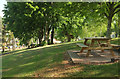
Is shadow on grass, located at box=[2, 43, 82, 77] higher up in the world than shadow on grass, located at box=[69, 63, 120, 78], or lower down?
lower down

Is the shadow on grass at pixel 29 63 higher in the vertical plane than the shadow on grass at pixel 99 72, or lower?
lower

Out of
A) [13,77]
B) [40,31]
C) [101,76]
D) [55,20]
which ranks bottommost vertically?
[13,77]

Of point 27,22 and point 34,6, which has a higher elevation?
point 34,6

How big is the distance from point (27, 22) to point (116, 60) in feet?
57.7

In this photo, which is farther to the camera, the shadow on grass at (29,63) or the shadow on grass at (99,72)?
the shadow on grass at (29,63)

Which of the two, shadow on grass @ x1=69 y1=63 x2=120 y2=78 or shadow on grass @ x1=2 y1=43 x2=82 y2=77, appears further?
shadow on grass @ x1=2 y1=43 x2=82 y2=77

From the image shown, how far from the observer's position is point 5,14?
82.5 feet

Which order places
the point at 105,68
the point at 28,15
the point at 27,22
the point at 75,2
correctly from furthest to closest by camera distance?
the point at 27,22 < the point at 28,15 < the point at 75,2 < the point at 105,68

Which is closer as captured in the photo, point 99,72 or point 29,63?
point 99,72

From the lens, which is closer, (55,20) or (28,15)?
(28,15)

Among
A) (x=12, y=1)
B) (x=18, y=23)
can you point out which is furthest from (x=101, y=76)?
(x=12, y=1)

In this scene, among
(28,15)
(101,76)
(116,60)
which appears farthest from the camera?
(28,15)

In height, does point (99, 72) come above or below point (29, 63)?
above

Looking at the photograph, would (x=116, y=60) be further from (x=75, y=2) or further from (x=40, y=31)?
(x=40, y=31)
